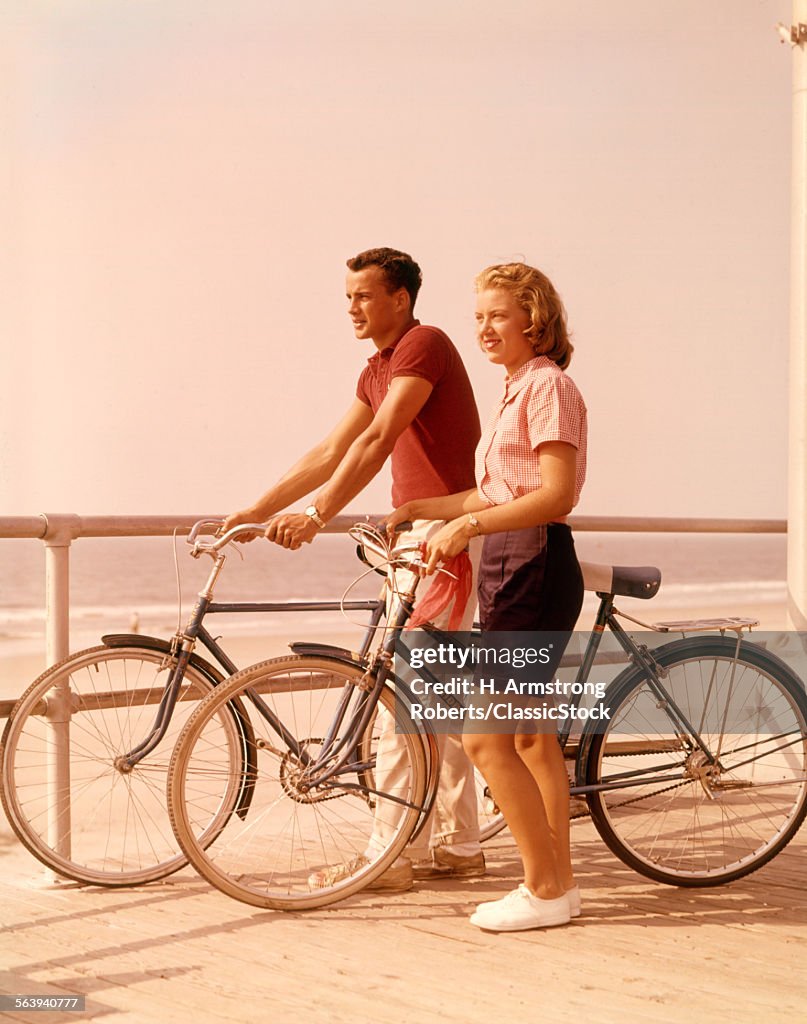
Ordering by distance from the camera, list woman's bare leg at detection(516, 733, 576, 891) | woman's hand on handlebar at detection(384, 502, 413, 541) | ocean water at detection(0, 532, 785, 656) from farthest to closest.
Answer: ocean water at detection(0, 532, 785, 656), woman's hand on handlebar at detection(384, 502, 413, 541), woman's bare leg at detection(516, 733, 576, 891)

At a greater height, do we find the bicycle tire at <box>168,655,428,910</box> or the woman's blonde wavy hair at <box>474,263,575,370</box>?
the woman's blonde wavy hair at <box>474,263,575,370</box>

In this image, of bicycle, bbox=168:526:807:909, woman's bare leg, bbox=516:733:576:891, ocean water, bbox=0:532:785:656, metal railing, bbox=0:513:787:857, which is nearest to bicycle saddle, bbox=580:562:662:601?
bicycle, bbox=168:526:807:909

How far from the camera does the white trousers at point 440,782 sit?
368 centimetres

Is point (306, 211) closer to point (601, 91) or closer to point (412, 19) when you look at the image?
point (601, 91)

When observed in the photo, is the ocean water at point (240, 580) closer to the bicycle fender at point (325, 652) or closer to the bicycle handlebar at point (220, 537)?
the bicycle handlebar at point (220, 537)

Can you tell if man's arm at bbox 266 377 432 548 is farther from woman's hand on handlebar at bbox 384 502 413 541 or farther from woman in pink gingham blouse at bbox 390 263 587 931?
woman in pink gingham blouse at bbox 390 263 587 931

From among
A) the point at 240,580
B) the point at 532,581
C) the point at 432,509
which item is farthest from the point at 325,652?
the point at 240,580

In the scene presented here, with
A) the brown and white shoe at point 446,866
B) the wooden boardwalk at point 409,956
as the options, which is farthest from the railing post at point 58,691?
the brown and white shoe at point 446,866

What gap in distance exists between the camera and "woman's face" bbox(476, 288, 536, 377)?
338 centimetres

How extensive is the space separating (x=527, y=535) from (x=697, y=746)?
880mm

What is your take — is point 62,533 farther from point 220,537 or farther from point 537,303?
point 537,303

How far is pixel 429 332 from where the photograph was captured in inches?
146

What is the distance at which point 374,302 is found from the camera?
12.5 ft

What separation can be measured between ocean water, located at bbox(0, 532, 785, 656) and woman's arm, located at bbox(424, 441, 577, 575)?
18.5 m
